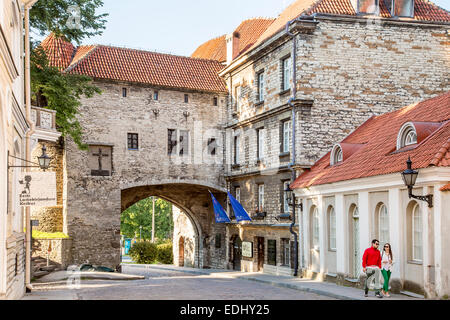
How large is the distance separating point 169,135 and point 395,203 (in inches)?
697

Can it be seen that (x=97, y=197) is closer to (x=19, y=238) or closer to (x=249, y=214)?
(x=249, y=214)

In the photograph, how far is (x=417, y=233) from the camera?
710 inches

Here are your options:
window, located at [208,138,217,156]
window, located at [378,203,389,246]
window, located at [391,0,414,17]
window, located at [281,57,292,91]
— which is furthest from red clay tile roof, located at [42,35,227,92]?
window, located at [378,203,389,246]

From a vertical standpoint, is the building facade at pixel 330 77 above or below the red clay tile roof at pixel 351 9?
below

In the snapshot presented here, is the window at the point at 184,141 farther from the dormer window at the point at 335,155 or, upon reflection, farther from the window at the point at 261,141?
the dormer window at the point at 335,155

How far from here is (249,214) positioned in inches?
1293

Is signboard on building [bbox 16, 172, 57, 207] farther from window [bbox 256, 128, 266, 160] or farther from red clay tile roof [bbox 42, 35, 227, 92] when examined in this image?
red clay tile roof [bbox 42, 35, 227, 92]

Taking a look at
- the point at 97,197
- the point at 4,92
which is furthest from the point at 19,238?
the point at 97,197

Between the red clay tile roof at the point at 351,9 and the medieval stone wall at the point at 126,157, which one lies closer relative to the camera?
the red clay tile roof at the point at 351,9

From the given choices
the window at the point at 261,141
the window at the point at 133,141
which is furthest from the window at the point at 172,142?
the window at the point at 261,141

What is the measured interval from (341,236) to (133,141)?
574 inches

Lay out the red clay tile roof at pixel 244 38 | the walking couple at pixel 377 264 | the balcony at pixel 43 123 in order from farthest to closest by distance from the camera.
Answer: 1. the red clay tile roof at pixel 244 38
2. the balcony at pixel 43 123
3. the walking couple at pixel 377 264

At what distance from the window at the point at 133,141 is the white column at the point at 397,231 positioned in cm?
1743

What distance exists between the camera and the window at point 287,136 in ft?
94.2
